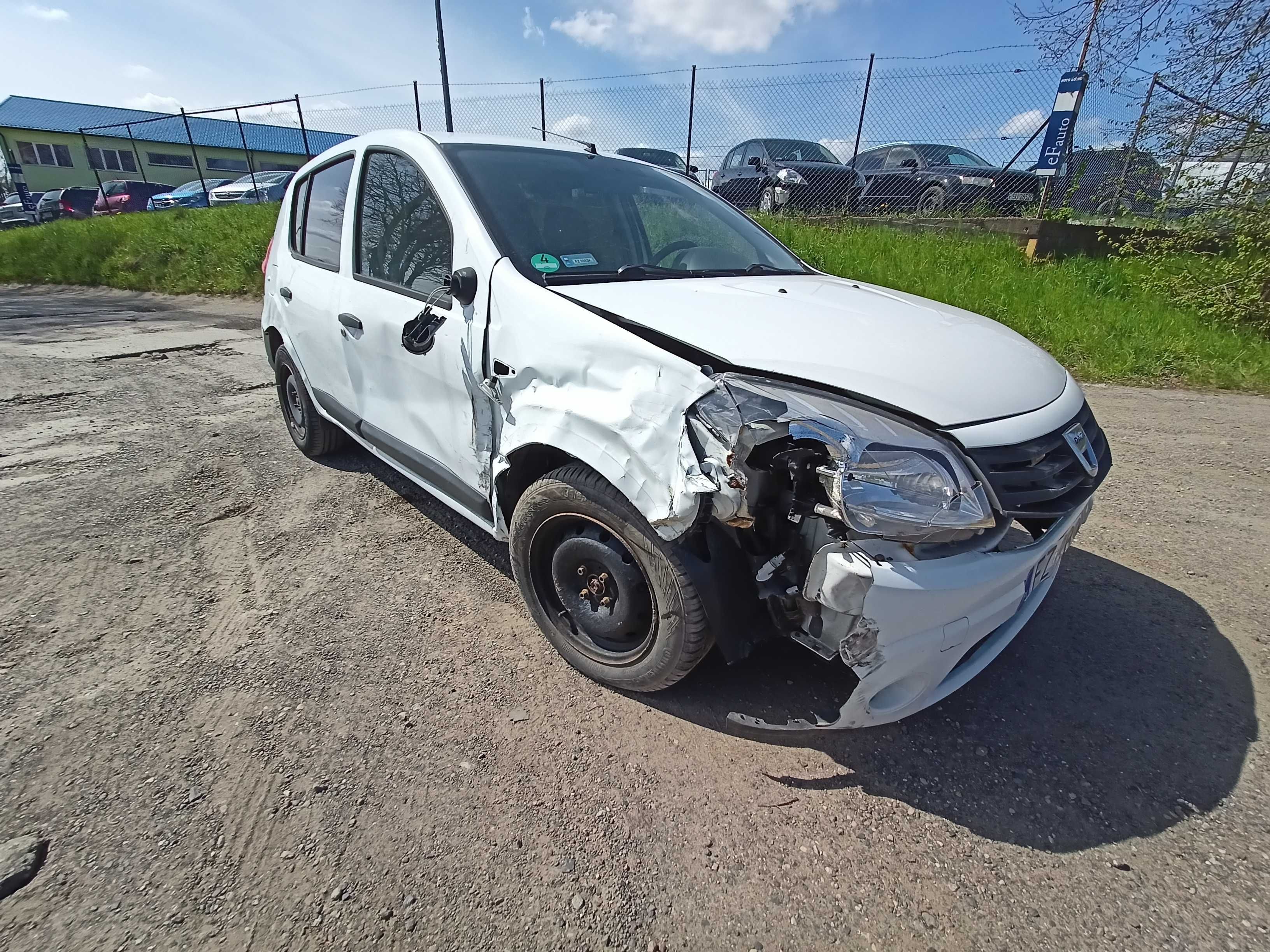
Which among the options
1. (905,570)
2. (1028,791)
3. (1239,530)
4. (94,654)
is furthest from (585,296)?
(1239,530)

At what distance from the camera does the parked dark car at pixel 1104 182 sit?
7867mm

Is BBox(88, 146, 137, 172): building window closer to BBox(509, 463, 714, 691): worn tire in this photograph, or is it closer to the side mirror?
the side mirror

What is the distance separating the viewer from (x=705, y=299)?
6.77 ft

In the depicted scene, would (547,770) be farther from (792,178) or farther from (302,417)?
(792,178)

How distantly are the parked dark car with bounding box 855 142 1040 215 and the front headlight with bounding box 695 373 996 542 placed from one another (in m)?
9.58

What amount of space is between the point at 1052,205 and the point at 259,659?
10539 mm

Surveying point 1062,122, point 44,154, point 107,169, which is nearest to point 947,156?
point 1062,122

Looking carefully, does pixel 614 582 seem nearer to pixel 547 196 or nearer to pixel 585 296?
pixel 585 296

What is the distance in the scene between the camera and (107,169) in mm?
34156

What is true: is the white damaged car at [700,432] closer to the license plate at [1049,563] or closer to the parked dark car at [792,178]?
the license plate at [1049,563]

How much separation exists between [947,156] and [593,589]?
10445 mm

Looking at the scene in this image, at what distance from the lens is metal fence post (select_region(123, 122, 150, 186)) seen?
63.1 ft

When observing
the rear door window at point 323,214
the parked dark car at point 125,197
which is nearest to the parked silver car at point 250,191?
the parked dark car at point 125,197

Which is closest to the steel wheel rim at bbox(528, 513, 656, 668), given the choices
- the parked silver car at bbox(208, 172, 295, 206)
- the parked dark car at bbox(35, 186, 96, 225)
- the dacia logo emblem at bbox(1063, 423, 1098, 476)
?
the dacia logo emblem at bbox(1063, 423, 1098, 476)
